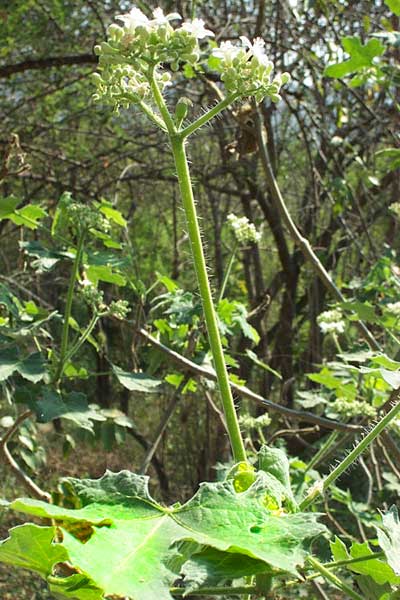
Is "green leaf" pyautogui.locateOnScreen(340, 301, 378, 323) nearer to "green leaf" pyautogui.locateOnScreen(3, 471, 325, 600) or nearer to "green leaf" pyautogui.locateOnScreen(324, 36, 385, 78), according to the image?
"green leaf" pyautogui.locateOnScreen(324, 36, 385, 78)

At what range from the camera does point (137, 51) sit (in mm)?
1107

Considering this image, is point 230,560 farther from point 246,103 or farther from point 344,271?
point 344,271

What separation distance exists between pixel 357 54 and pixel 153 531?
1802 millimetres

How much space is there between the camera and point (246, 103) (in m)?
2.77

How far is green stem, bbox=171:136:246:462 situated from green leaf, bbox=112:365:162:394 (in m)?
1.12

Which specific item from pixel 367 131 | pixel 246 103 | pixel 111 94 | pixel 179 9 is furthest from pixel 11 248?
pixel 111 94

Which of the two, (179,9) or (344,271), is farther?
(344,271)

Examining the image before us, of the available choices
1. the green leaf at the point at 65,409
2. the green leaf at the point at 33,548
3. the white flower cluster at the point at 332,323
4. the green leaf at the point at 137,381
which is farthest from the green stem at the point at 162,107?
the white flower cluster at the point at 332,323

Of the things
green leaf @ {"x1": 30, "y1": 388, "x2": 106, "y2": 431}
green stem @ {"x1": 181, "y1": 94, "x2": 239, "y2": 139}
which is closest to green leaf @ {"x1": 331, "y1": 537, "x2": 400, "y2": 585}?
green stem @ {"x1": 181, "y1": 94, "x2": 239, "y2": 139}

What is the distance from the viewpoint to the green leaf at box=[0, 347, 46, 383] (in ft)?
6.55

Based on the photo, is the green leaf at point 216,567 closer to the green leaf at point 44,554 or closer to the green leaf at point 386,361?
the green leaf at point 44,554

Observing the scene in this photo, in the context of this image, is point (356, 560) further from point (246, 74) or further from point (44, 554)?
point (246, 74)

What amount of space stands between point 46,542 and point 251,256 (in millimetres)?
5398

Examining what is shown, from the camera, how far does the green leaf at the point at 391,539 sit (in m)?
1.04
